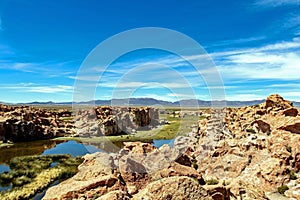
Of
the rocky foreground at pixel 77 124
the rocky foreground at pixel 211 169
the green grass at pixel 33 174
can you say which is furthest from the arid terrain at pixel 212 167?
Result: the rocky foreground at pixel 77 124

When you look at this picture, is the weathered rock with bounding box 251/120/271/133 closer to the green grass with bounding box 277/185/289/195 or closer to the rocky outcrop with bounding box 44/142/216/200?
the green grass with bounding box 277/185/289/195

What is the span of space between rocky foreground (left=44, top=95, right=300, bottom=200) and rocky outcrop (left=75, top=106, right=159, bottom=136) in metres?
51.0

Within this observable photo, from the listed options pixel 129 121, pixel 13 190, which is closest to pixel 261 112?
pixel 13 190

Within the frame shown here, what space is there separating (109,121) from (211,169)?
198 feet

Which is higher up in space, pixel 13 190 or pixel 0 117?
pixel 0 117

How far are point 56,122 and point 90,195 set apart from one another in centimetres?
9173

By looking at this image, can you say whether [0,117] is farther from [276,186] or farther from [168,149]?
[276,186]

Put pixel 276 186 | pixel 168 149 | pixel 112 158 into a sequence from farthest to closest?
pixel 168 149
pixel 112 158
pixel 276 186

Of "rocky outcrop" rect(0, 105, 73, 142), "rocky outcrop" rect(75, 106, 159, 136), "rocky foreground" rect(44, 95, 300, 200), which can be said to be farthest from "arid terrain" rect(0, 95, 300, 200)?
"rocky outcrop" rect(0, 105, 73, 142)

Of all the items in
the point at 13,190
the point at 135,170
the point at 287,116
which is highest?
the point at 287,116

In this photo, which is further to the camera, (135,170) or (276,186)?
(276,186)

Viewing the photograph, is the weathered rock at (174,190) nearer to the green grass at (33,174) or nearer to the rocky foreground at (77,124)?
the green grass at (33,174)

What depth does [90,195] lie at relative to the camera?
12328 mm

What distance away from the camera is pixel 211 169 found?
2567cm
